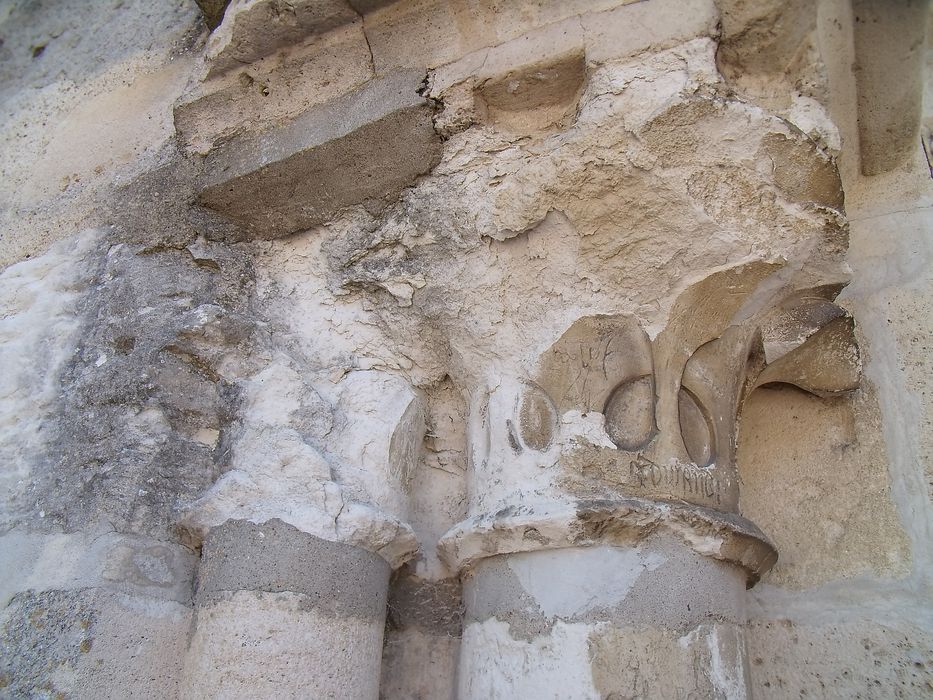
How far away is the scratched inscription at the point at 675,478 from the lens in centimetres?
153

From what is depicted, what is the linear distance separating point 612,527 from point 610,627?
17 centimetres

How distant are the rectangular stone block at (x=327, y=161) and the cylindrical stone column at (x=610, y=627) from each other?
91cm

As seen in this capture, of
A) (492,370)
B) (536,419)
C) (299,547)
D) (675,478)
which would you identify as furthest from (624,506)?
(299,547)

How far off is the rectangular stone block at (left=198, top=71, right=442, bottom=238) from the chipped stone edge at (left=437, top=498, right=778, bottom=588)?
2.70 feet

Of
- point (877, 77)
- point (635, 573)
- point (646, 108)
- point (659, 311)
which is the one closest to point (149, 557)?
point (635, 573)

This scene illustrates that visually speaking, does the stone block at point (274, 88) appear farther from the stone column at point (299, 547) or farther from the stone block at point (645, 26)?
the stone column at point (299, 547)

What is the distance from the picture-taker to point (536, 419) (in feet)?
5.39

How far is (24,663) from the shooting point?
54.2 inches

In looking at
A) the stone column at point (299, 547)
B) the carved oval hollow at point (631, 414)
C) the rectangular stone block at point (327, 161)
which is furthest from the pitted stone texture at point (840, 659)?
the rectangular stone block at point (327, 161)

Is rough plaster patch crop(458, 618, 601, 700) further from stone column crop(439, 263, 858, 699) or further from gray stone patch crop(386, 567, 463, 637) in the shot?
gray stone patch crop(386, 567, 463, 637)

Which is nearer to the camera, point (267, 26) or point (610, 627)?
point (610, 627)

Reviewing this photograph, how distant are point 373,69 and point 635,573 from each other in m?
1.27

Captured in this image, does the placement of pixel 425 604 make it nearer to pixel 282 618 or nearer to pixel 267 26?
pixel 282 618

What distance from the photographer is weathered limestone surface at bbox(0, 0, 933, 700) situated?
147 centimetres
